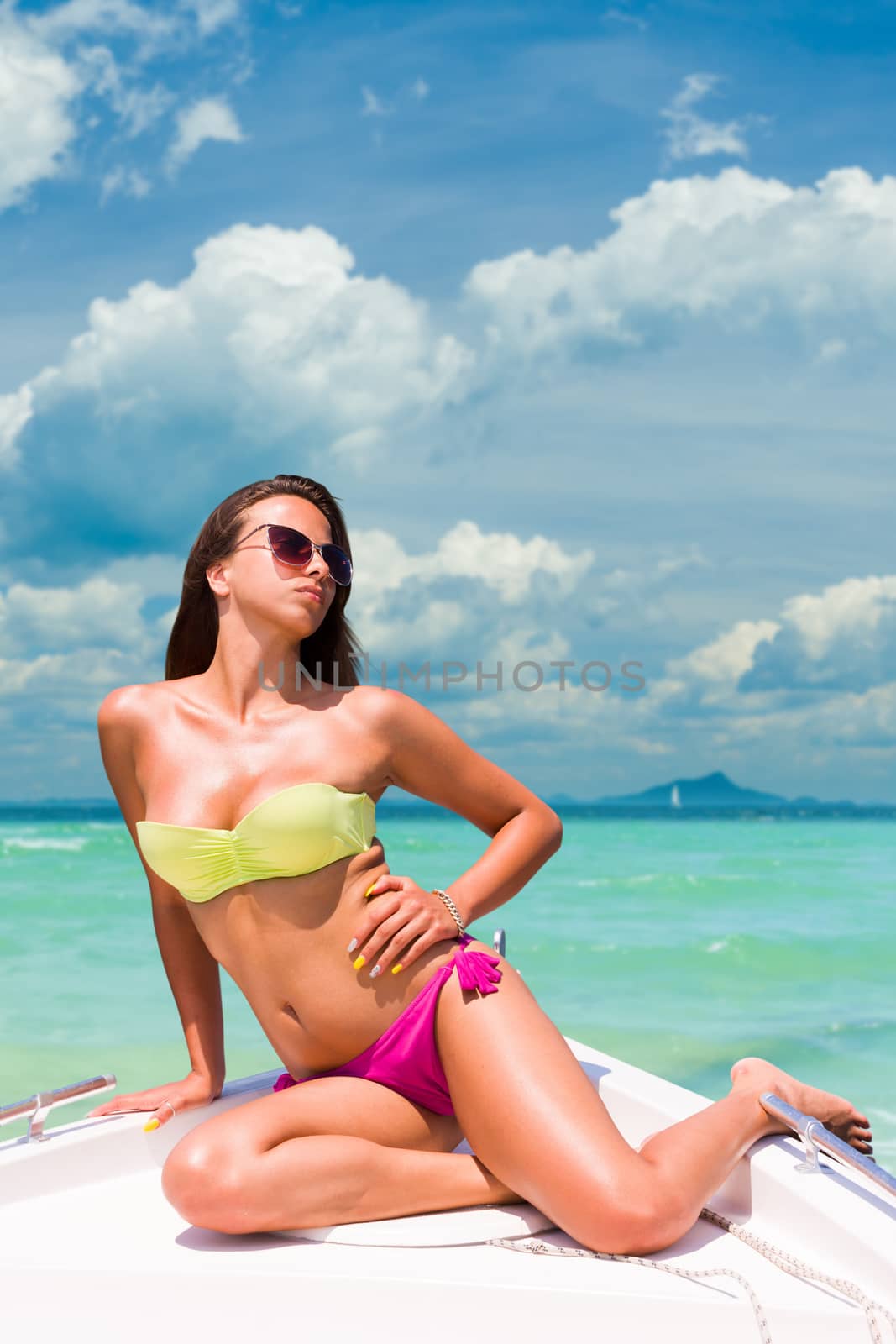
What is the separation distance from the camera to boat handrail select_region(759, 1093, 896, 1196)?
2416 millimetres

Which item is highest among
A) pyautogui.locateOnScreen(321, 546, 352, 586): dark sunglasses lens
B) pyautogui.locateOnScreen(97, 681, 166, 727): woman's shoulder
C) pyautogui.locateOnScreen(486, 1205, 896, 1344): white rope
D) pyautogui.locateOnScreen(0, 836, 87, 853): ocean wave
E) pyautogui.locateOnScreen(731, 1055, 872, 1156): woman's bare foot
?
pyautogui.locateOnScreen(321, 546, 352, 586): dark sunglasses lens

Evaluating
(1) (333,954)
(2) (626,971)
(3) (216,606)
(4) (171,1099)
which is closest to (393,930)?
(1) (333,954)

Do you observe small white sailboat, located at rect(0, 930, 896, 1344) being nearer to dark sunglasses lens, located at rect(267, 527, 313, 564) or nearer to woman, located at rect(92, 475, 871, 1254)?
woman, located at rect(92, 475, 871, 1254)

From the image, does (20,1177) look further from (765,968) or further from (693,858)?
(693,858)

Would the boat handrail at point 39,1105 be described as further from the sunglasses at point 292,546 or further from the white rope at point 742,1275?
the sunglasses at point 292,546

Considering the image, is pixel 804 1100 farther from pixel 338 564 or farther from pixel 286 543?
pixel 286 543

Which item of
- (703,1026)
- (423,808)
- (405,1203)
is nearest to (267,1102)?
(405,1203)

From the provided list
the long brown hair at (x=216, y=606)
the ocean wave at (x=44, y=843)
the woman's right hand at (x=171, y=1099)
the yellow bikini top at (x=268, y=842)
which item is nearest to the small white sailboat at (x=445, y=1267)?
the woman's right hand at (x=171, y=1099)

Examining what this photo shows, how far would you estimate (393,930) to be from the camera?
8.82ft

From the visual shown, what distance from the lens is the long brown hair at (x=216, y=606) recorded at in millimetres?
3137

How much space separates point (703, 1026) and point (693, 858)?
644 inches

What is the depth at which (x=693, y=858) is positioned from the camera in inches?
1021

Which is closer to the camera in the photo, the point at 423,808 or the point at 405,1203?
the point at 405,1203

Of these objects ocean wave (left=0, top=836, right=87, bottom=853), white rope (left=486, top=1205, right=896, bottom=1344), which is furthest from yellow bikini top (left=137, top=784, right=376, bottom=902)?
ocean wave (left=0, top=836, right=87, bottom=853)
